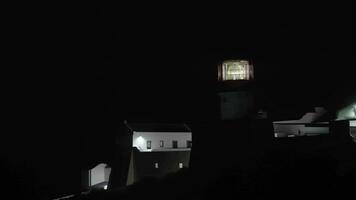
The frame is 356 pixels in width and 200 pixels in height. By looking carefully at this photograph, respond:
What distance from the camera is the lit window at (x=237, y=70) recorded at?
2906 centimetres

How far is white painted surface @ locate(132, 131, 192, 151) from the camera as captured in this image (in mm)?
31312

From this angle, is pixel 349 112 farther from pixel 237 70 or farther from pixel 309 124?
pixel 237 70

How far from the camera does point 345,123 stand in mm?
25375

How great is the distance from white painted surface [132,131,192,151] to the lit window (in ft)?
20.5

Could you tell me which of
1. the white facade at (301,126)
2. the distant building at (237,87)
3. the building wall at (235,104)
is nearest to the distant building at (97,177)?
the building wall at (235,104)

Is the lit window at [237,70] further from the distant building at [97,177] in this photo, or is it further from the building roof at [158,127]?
the distant building at [97,177]

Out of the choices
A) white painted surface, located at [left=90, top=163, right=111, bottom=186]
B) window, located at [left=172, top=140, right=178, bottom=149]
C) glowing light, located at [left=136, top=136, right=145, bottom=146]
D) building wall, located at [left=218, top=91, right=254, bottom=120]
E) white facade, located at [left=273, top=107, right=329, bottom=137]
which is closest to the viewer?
building wall, located at [left=218, top=91, right=254, bottom=120]

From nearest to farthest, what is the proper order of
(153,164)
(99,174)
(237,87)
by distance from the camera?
(237,87) → (153,164) → (99,174)

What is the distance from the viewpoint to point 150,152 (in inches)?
1205

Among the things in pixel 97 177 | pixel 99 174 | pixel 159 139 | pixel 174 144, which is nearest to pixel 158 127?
pixel 159 139

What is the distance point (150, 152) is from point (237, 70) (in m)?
8.44

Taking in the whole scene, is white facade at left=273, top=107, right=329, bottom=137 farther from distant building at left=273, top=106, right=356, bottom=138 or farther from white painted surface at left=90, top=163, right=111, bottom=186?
white painted surface at left=90, top=163, right=111, bottom=186

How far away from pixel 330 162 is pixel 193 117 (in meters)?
17.6

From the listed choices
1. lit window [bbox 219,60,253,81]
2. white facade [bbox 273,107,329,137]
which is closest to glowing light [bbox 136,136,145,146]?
lit window [bbox 219,60,253,81]
